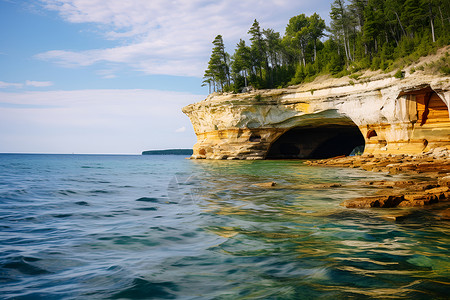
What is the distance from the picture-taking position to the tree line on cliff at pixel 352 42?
28000 mm

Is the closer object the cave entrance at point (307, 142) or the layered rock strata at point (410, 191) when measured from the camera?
the layered rock strata at point (410, 191)

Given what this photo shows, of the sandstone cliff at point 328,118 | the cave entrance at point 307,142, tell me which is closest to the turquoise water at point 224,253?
the sandstone cliff at point 328,118

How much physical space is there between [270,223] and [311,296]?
310 cm

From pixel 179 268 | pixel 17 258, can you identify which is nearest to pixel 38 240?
pixel 17 258

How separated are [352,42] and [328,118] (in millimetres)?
13160

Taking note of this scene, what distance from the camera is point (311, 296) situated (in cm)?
301

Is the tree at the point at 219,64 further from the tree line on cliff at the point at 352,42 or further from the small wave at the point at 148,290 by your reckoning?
the small wave at the point at 148,290

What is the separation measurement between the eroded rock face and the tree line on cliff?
8.25ft

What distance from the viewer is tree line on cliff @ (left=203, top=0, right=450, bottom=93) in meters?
28.0

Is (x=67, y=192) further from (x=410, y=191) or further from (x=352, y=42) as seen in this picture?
(x=352, y=42)

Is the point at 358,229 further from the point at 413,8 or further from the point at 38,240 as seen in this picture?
the point at 413,8

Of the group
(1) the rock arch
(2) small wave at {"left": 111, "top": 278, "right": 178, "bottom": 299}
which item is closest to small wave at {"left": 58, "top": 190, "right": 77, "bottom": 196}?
(2) small wave at {"left": 111, "top": 278, "right": 178, "bottom": 299}

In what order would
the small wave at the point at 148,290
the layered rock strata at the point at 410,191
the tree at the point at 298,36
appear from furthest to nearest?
1. the tree at the point at 298,36
2. the layered rock strata at the point at 410,191
3. the small wave at the point at 148,290

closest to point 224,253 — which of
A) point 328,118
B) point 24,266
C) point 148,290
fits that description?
point 148,290
